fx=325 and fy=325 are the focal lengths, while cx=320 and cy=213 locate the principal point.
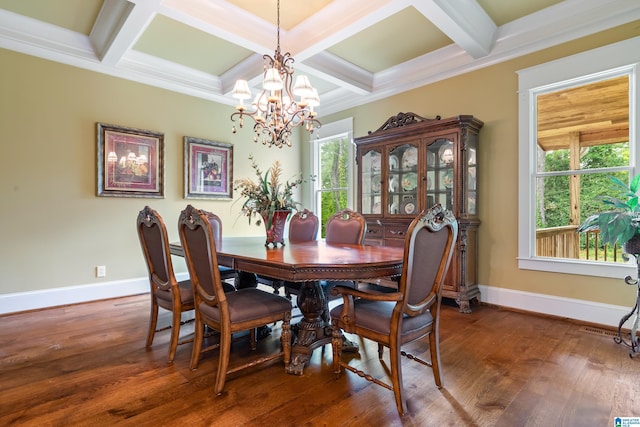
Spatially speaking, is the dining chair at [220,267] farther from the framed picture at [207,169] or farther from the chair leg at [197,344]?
the framed picture at [207,169]

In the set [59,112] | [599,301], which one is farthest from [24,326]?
[599,301]

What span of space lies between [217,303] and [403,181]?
284cm

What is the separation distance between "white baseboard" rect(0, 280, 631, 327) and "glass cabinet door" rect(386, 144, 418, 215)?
48.0 inches

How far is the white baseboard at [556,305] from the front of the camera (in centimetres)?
282

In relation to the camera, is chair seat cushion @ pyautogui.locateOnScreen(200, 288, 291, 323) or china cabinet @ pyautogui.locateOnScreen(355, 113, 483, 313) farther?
china cabinet @ pyautogui.locateOnScreen(355, 113, 483, 313)

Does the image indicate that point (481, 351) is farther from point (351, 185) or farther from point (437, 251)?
point (351, 185)

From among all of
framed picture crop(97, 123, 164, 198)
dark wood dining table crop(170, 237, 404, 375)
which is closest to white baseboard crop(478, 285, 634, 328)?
dark wood dining table crop(170, 237, 404, 375)

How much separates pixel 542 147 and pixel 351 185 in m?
2.49

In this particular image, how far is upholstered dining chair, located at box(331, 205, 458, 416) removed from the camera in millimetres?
1611

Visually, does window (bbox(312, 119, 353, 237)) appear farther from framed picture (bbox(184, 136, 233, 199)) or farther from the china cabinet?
framed picture (bbox(184, 136, 233, 199))

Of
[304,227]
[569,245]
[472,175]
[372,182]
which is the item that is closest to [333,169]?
[372,182]

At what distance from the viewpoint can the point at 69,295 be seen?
3605 millimetres

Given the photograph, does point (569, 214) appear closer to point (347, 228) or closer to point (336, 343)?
point (347, 228)

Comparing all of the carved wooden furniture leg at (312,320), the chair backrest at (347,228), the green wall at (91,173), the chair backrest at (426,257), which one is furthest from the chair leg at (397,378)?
the green wall at (91,173)
